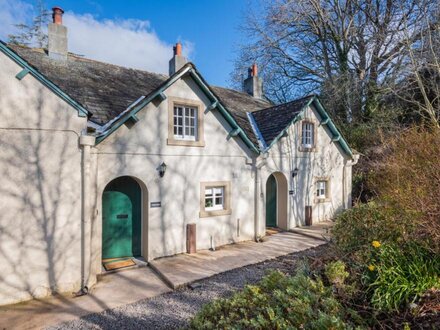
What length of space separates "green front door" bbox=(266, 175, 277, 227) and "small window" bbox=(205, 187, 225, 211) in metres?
3.84

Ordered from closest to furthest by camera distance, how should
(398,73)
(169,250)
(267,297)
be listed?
1. (267,297)
2. (169,250)
3. (398,73)

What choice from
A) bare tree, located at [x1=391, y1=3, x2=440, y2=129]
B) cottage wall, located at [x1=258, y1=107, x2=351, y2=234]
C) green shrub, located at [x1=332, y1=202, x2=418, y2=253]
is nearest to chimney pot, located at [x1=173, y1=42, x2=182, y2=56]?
cottage wall, located at [x1=258, y1=107, x2=351, y2=234]

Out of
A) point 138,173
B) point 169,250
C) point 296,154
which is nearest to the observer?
point 138,173

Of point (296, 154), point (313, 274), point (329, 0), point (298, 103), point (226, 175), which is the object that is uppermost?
point (329, 0)

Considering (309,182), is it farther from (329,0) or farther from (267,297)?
(329,0)

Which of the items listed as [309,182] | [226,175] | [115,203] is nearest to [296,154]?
[309,182]

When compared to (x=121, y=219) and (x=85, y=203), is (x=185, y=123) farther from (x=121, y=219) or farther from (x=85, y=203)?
(x=85, y=203)

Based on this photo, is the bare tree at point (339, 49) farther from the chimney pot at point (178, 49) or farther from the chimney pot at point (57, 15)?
the chimney pot at point (57, 15)

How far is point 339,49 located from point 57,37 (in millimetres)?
20301

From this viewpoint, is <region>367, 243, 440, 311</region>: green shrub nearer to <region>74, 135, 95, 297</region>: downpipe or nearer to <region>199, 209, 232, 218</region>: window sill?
<region>199, 209, 232, 218</region>: window sill

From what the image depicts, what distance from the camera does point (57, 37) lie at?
37.5 ft

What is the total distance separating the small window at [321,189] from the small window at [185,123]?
27.9 ft

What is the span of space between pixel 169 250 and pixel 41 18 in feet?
90.5

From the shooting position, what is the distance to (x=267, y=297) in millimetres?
3891
